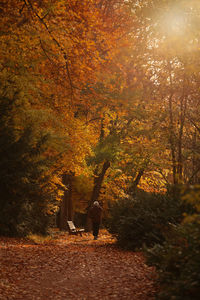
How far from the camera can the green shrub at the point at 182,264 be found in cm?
455

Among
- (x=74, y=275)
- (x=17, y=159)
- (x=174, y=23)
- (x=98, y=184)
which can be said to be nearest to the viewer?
(x=17, y=159)

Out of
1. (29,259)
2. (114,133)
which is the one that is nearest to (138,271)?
(29,259)

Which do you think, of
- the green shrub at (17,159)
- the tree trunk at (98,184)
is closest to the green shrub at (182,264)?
the green shrub at (17,159)

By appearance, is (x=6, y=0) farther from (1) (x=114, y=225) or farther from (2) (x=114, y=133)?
(2) (x=114, y=133)

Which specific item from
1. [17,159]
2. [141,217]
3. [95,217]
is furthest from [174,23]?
[95,217]

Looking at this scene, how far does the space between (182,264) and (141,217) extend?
21.6 feet

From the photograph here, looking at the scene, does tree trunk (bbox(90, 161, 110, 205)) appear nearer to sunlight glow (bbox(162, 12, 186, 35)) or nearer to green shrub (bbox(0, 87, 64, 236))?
sunlight glow (bbox(162, 12, 186, 35))

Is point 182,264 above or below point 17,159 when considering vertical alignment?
below

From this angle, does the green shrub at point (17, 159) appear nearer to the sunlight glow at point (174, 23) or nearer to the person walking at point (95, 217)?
the sunlight glow at point (174, 23)

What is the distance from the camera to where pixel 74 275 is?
848 centimetres

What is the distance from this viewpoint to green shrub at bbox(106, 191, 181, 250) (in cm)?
1057

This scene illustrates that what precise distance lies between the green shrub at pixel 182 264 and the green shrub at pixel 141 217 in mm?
4539

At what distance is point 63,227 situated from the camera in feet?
84.1

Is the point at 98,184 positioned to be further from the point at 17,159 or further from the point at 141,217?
the point at 17,159
